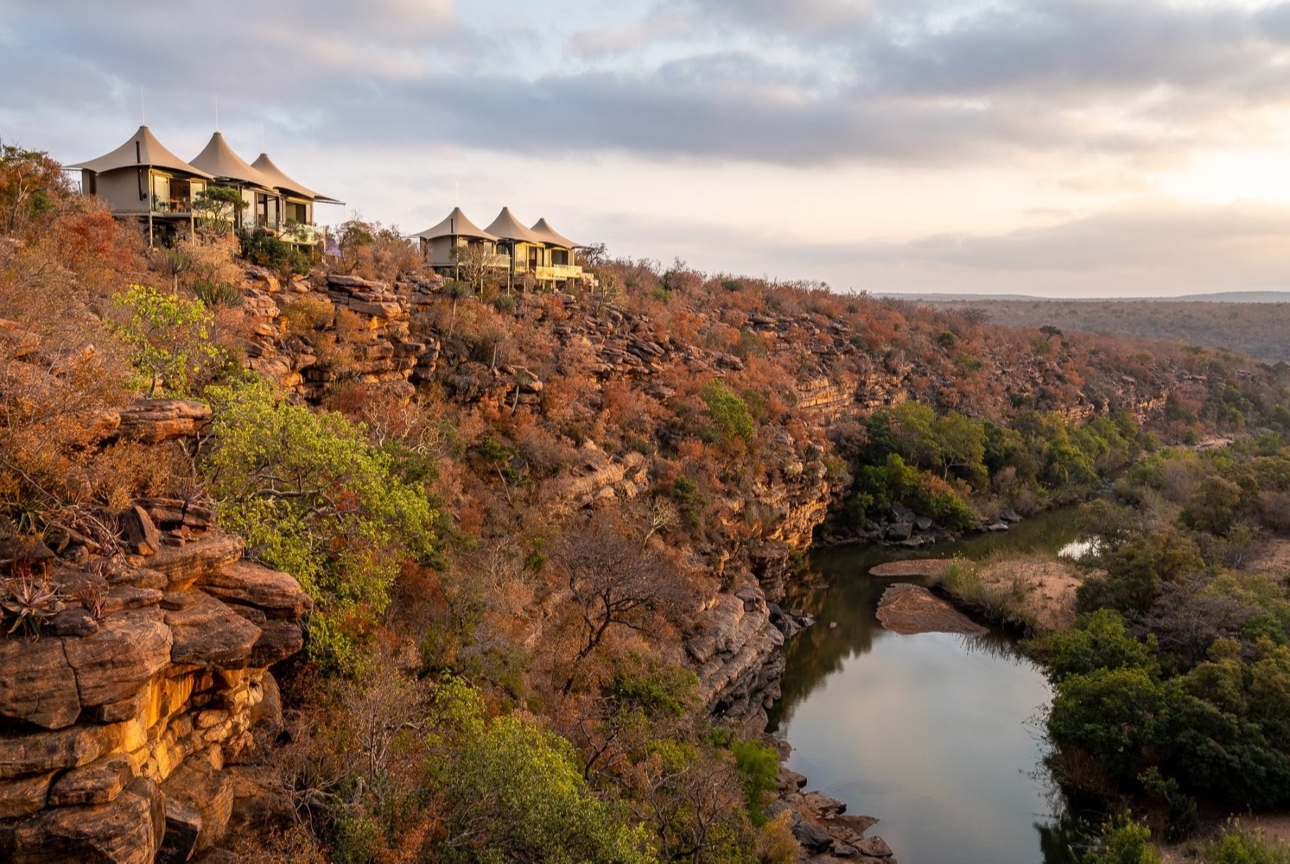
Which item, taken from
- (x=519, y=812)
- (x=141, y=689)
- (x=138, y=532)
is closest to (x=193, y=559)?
(x=138, y=532)

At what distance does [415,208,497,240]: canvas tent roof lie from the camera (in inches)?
1614

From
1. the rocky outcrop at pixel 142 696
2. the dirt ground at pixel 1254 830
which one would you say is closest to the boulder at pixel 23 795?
the rocky outcrop at pixel 142 696

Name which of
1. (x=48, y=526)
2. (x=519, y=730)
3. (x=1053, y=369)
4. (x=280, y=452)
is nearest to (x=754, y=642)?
(x=519, y=730)

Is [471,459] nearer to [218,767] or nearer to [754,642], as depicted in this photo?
[754,642]

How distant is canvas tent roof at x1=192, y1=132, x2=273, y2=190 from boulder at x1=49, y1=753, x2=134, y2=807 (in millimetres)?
27797

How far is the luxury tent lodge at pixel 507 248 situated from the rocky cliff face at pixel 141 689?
2938 cm

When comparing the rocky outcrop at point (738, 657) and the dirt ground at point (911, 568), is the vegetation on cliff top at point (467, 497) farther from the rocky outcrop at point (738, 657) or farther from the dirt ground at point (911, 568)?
the dirt ground at point (911, 568)

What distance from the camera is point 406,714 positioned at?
43.7 ft

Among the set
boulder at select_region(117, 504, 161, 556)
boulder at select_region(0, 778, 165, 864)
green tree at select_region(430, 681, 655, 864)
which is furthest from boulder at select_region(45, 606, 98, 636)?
green tree at select_region(430, 681, 655, 864)

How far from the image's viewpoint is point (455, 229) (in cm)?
4097

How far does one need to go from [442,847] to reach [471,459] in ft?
56.2

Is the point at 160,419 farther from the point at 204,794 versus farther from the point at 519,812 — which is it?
the point at 519,812

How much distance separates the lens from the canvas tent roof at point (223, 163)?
31.7 meters

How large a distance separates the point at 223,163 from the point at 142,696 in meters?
28.1
